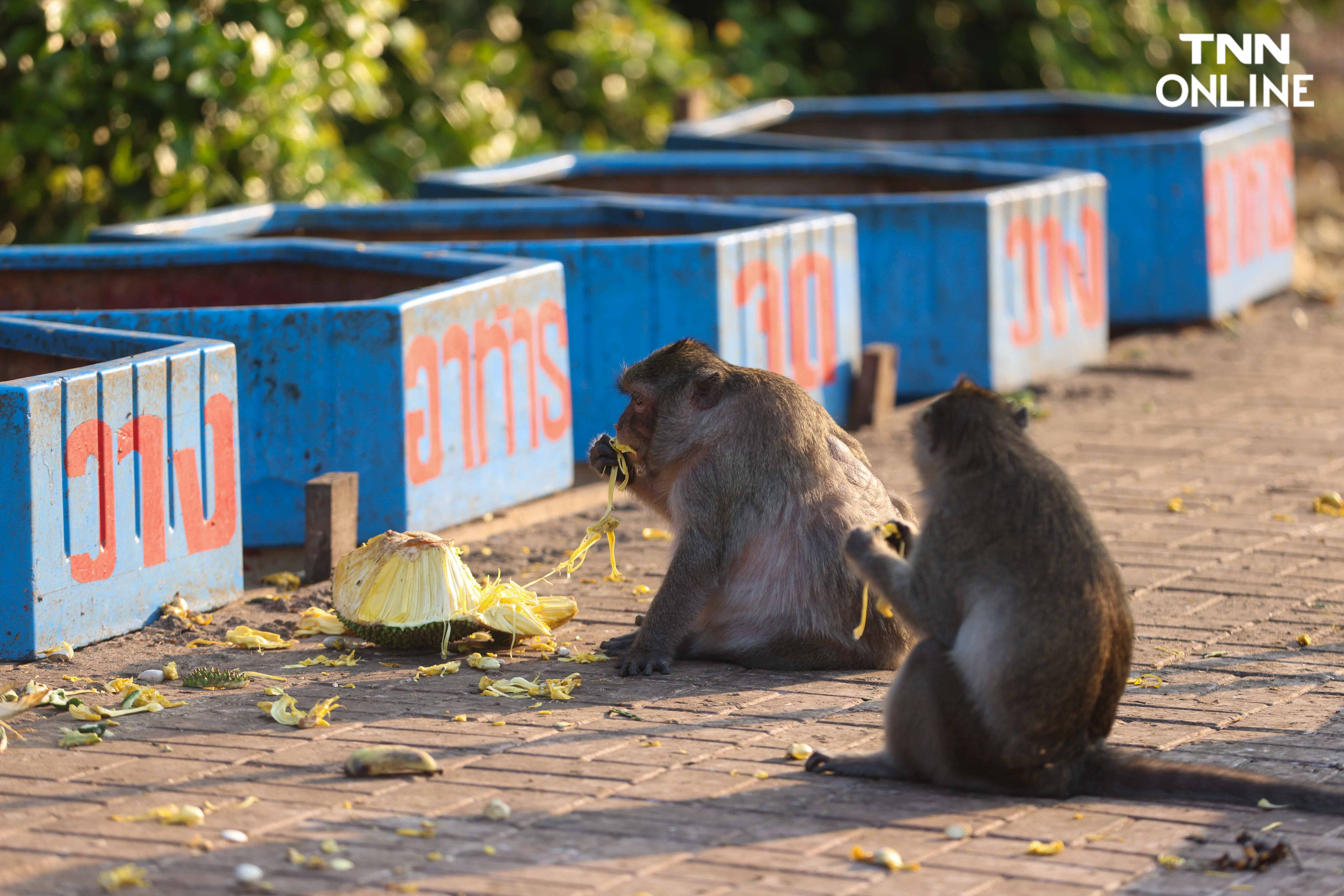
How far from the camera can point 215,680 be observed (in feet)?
A: 17.6

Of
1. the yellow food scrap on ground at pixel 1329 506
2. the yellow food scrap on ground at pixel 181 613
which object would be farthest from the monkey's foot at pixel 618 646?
the yellow food scrap on ground at pixel 1329 506

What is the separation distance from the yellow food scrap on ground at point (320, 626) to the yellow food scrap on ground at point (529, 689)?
786 millimetres

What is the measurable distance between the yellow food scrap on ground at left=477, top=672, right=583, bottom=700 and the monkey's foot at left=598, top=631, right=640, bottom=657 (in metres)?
0.37

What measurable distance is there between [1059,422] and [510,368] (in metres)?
3.42

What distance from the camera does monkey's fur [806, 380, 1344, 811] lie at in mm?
4281

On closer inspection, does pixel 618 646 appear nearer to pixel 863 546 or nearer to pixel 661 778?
pixel 661 778

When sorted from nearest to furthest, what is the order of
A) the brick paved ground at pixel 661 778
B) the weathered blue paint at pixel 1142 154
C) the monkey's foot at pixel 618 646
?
the brick paved ground at pixel 661 778, the monkey's foot at pixel 618 646, the weathered blue paint at pixel 1142 154

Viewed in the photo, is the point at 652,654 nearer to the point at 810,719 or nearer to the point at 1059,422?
the point at 810,719

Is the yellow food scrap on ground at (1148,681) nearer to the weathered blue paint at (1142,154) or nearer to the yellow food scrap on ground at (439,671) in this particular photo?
the yellow food scrap on ground at (439,671)

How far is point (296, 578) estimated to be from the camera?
6.67 m

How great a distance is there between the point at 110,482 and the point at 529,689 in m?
1.61

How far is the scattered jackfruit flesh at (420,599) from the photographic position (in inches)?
226

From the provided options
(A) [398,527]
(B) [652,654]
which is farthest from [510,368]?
(B) [652,654]

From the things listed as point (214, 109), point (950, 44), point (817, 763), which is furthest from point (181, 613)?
point (950, 44)
